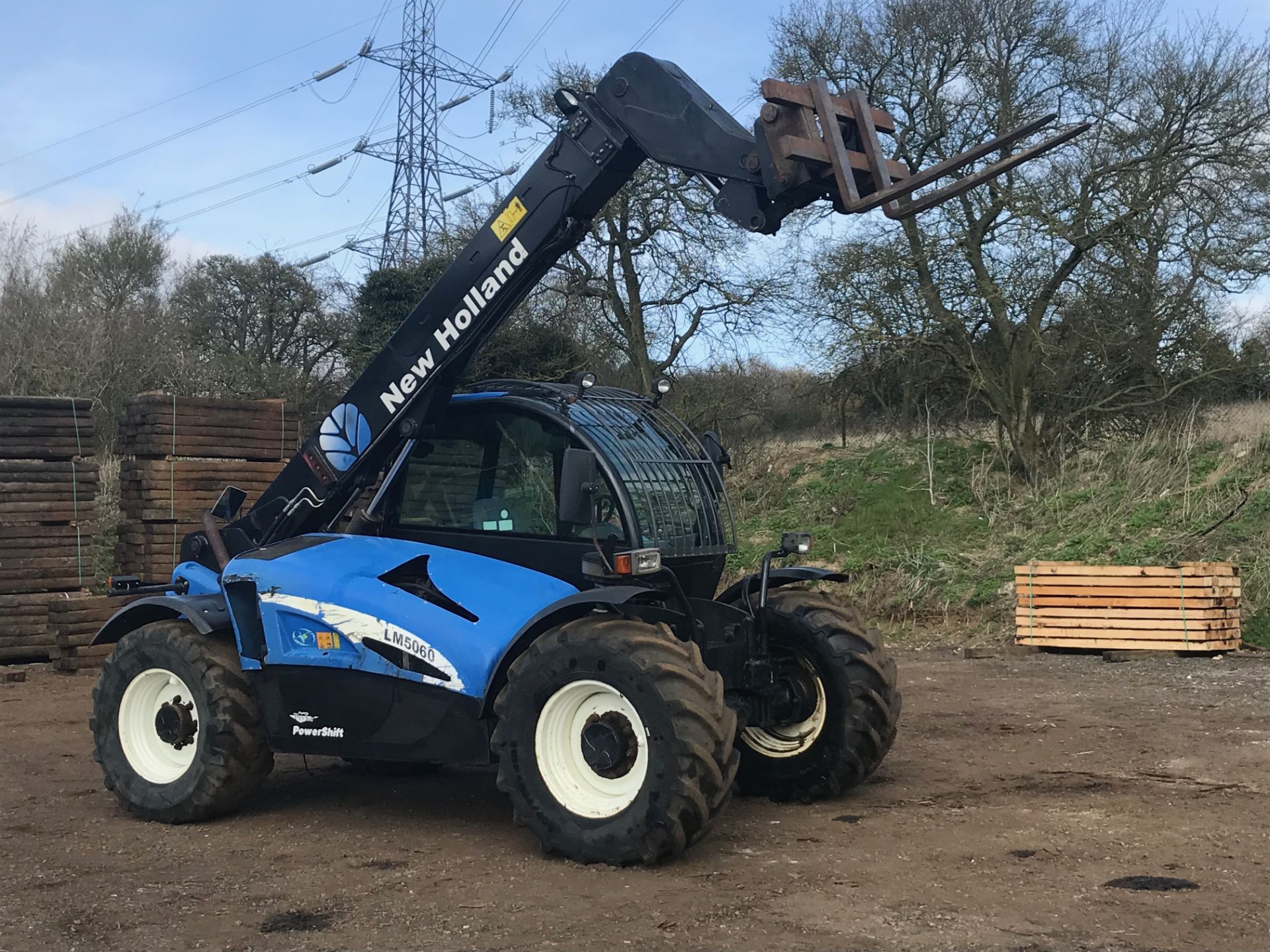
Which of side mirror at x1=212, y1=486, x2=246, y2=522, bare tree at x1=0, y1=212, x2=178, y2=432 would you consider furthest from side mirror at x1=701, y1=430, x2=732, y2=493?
bare tree at x1=0, y1=212, x2=178, y2=432

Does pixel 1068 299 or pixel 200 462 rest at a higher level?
pixel 1068 299

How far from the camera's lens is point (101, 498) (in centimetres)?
2022

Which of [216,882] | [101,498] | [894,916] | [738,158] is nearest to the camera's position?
[894,916]

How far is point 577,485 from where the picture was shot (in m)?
6.14

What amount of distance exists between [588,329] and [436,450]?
15521mm

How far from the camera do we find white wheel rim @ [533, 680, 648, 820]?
578 cm

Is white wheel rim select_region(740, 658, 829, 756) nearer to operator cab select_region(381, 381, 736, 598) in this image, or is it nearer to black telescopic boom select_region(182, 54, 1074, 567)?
operator cab select_region(381, 381, 736, 598)

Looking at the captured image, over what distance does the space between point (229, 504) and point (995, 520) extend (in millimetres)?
12812

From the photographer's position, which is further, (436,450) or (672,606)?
(436,450)

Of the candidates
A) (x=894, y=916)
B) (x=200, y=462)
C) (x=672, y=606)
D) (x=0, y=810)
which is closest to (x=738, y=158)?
(x=672, y=606)

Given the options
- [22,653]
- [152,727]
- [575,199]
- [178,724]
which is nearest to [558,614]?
[575,199]

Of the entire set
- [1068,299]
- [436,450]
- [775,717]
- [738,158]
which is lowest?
[775,717]

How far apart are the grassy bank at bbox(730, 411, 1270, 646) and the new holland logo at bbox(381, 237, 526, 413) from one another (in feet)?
33.1

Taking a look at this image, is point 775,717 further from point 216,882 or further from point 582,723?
point 216,882
